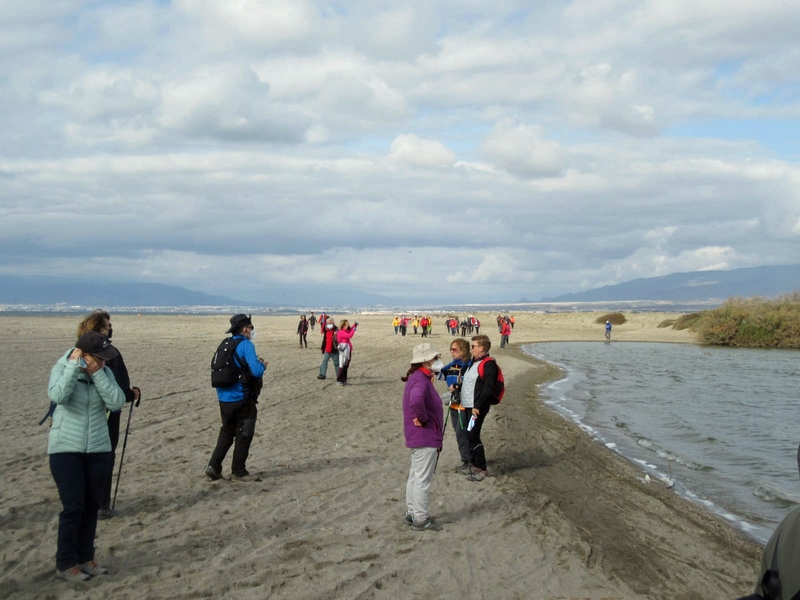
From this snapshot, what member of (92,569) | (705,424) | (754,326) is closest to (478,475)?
(92,569)

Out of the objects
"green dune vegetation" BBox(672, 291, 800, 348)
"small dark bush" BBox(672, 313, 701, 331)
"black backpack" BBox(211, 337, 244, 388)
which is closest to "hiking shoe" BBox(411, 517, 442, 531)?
"black backpack" BBox(211, 337, 244, 388)

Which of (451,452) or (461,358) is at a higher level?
(461,358)

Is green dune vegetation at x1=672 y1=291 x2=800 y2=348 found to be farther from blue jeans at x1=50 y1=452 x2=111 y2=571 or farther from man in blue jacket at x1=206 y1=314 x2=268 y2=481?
blue jeans at x1=50 y1=452 x2=111 y2=571

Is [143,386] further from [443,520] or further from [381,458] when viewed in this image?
[443,520]

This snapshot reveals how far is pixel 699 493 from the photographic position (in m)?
9.62

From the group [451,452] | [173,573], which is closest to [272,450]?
[451,452]

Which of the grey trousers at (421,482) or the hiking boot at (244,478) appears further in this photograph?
the hiking boot at (244,478)

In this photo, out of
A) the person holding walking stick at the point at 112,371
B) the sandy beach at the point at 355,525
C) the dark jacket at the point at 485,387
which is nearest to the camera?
the sandy beach at the point at 355,525

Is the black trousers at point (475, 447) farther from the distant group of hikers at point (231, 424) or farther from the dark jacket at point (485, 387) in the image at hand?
the dark jacket at point (485, 387)

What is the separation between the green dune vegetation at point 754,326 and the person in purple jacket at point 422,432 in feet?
154

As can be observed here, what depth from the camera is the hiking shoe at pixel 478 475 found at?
8695 millimetres

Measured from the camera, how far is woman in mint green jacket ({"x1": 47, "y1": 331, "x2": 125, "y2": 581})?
5023 millimetres

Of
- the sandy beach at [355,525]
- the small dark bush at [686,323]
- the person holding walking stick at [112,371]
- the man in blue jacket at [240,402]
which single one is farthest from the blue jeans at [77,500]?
the small dark bush at [686,323]

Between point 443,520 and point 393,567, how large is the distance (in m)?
1.44
